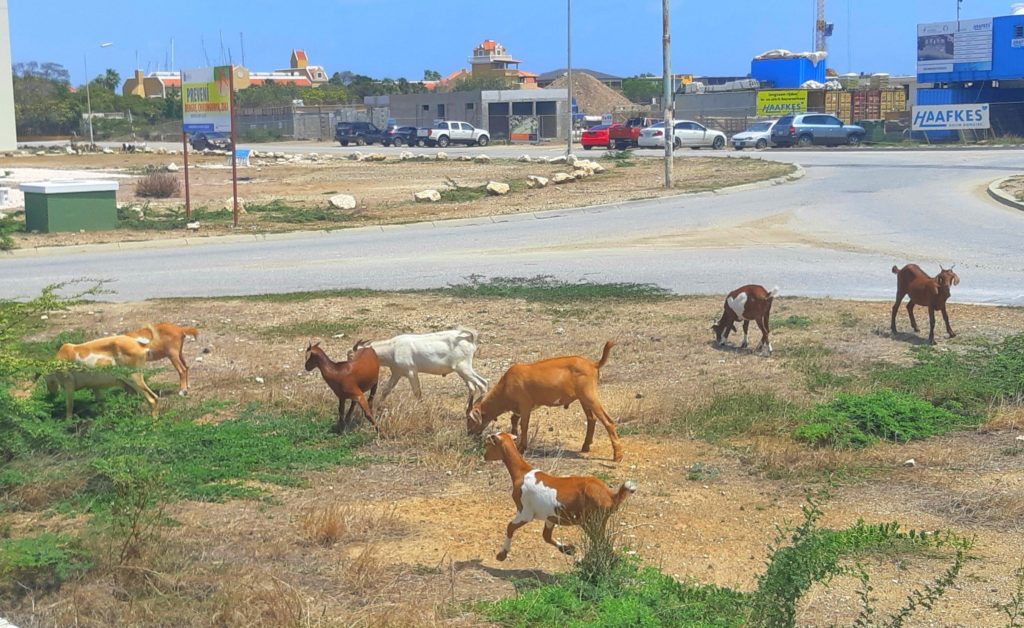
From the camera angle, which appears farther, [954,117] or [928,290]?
[954,117]

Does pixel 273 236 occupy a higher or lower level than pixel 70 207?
lower

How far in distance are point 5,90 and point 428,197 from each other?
1787cm

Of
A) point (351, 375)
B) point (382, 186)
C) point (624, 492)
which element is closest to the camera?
point (624, 492)

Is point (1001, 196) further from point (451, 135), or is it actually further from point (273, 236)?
point (451, 135)

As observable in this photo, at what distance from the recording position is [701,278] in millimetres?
16547

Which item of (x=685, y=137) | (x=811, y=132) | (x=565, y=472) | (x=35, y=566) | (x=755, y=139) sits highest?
(x=811, y=132)

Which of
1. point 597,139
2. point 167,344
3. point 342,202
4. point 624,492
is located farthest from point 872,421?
point 597,139

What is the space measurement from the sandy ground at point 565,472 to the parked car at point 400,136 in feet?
195

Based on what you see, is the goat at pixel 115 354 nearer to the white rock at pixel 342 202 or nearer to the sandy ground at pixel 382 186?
the sandy ground at pixel 382 186

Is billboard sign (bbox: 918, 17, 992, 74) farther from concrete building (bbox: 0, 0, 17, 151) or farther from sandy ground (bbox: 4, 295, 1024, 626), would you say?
sandy ground (bbox: 4, 295, 1024, 626)

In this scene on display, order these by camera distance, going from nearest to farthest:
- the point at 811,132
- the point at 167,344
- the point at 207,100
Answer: the point at 167,344, the point at 207,100, the point at 811,132

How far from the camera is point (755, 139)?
54406mm

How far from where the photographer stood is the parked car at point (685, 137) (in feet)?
182

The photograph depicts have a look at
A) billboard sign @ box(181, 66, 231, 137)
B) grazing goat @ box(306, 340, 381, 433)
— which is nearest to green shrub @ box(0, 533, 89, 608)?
grazing goat @ box(306, 340, 381, 433)
